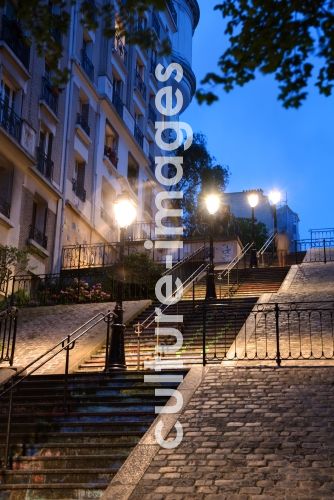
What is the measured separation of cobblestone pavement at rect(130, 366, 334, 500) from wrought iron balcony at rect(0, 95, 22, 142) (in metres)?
14.1

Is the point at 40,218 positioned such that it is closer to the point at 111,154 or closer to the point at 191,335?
the point at 111,154

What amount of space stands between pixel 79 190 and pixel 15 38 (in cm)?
700

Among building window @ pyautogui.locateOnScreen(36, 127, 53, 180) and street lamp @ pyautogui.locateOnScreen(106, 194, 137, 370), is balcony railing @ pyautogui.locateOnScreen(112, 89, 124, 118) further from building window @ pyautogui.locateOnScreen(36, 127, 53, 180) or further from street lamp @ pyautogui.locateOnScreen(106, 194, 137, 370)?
street lamp @ pyautogui.locateOnScreen(106, 194, 137, 370)

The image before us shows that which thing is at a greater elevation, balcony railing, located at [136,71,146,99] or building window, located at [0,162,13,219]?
balcony railing, located at [136,71,146,99]

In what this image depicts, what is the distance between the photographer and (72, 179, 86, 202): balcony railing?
29.4 meters

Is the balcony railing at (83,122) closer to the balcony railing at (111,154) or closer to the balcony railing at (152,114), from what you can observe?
the balcony railing at (111,154)

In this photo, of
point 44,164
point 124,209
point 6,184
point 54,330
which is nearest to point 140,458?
point 124,209

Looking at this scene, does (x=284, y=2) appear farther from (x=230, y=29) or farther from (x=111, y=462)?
(x=111, y=462)

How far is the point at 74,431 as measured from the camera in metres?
11.5

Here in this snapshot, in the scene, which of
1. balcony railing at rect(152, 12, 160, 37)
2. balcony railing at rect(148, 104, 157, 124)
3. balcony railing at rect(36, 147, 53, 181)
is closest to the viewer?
balcony railing at rect(36, 147, 53, 181)

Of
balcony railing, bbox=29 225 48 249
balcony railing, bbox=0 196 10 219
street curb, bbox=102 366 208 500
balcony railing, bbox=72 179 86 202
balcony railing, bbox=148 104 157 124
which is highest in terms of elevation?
balcony railing, bbox=148 104 157 124

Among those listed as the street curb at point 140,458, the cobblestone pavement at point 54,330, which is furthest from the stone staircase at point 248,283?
the street curb at point 140,458

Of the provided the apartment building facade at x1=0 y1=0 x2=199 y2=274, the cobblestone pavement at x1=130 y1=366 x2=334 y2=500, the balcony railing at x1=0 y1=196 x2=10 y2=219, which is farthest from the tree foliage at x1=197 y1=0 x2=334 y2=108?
the balcony railing at x1=0 y1=196 x2=10 y2=219

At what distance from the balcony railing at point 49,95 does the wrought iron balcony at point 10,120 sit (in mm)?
2634
